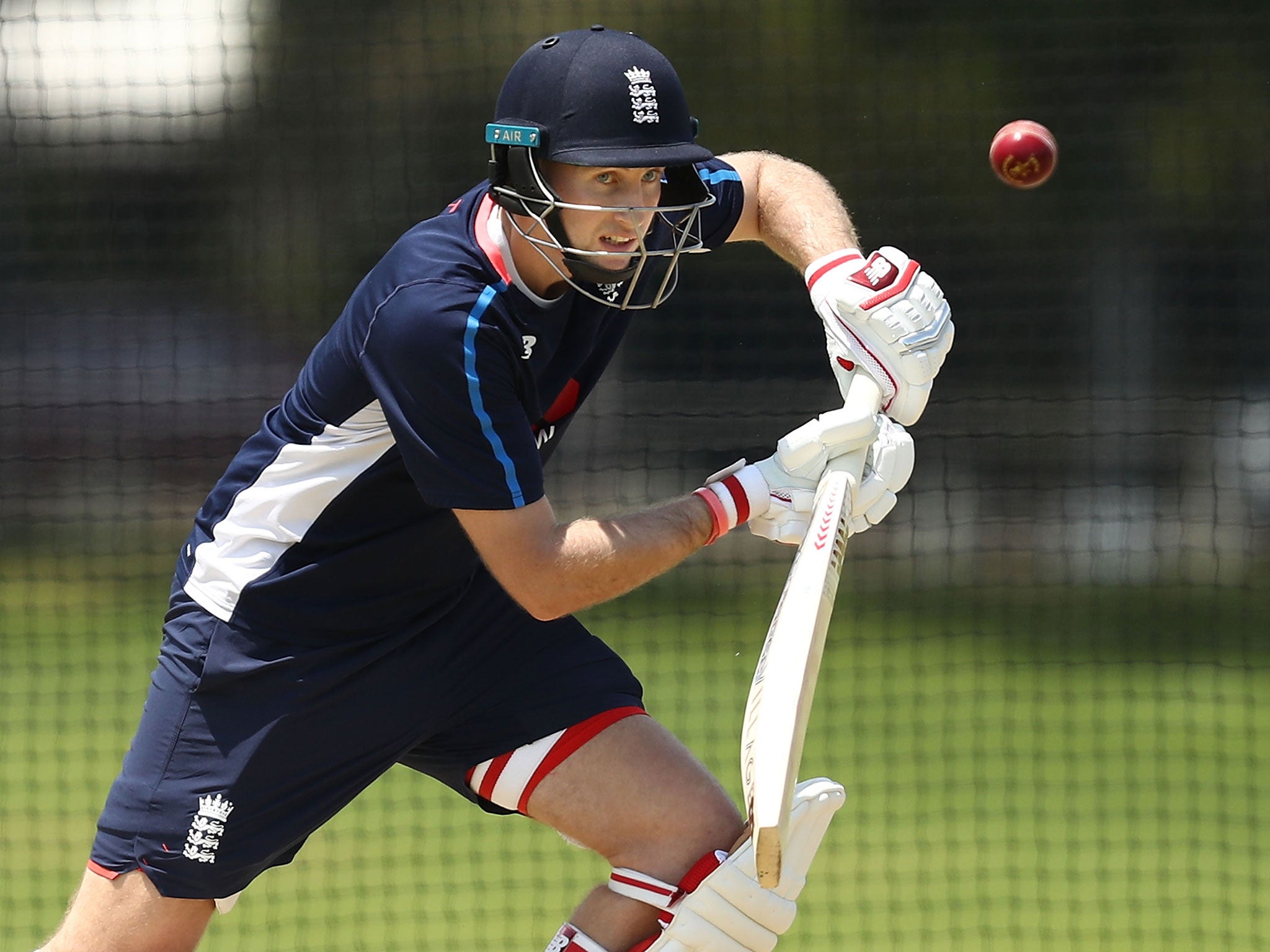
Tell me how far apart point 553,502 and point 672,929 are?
7.15m

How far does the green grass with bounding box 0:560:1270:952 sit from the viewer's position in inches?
215

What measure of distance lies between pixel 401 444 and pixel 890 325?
93 centimetres

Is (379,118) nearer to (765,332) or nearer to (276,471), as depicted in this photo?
(765,332)

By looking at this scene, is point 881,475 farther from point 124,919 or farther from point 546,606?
point 124,919

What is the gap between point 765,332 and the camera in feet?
35.2

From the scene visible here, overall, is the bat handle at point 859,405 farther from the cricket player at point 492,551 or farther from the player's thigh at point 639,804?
the player's thigh at point 639,804

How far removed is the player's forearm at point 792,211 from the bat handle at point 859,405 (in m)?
0.34

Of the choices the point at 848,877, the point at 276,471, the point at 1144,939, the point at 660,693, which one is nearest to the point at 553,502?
the point at 660,693

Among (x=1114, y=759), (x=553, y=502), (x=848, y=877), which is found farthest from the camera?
(x=553, y=502)

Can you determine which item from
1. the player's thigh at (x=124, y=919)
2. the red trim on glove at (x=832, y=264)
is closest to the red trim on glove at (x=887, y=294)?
the red trim on glove at (x=832, y=264)

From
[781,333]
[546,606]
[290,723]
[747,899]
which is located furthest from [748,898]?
[781,333]

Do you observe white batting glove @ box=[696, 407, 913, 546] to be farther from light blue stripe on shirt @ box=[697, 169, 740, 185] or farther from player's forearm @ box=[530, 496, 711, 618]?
light blue stripe on shirt @ box=[697, 169, 740, 185]

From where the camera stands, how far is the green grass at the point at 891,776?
5449 mm

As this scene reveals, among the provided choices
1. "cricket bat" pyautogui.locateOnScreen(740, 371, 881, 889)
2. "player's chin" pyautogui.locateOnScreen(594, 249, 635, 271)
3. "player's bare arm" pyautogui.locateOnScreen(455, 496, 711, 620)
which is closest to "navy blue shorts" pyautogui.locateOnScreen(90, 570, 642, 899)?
"player's bare arm" pyautogui.locateOnScreen(455, 496, 711, 620)
